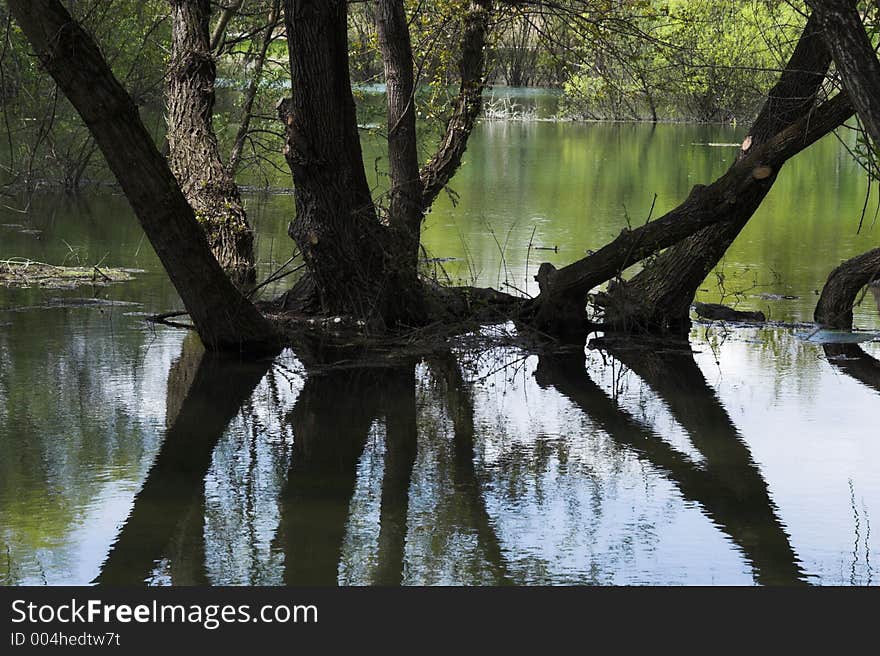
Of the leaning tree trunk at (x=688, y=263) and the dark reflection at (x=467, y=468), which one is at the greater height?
the leaning tree trunk at (x=688, y=263)

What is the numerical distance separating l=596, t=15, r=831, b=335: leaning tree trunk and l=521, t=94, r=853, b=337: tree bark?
0.20 meters

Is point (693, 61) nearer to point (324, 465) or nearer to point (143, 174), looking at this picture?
point (143, 174)

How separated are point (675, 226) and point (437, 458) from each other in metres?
4.05

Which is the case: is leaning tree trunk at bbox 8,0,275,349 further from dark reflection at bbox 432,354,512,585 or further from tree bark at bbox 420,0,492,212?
tree bark at bbox 420,0,492,212

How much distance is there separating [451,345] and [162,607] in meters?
5.93

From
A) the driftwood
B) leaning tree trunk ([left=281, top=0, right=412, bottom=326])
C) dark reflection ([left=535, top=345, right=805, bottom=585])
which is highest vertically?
leaning tree trunk ([left=281, top=0, right=412, bottom=326])

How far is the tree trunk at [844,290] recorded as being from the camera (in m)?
11.3

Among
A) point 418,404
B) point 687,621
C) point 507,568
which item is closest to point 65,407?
point 418,404

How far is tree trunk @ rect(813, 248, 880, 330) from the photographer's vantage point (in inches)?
447

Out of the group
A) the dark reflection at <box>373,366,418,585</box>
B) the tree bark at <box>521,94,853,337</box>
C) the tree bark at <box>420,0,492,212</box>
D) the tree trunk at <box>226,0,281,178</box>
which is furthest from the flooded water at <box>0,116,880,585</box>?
the tree trunk at <box>226,0,281,178</box>

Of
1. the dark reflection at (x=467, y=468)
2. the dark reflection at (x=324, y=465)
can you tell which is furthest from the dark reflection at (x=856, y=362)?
the dark reflection at (x=324, y=465)

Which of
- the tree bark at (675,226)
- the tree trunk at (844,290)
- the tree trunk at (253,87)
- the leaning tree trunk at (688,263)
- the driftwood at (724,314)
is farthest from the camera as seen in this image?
the tree trunk at (253,87)

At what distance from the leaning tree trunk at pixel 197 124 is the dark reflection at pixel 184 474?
3.09 meters

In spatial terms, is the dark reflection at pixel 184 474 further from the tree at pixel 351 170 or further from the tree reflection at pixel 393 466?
the tree at pixel 351 170
